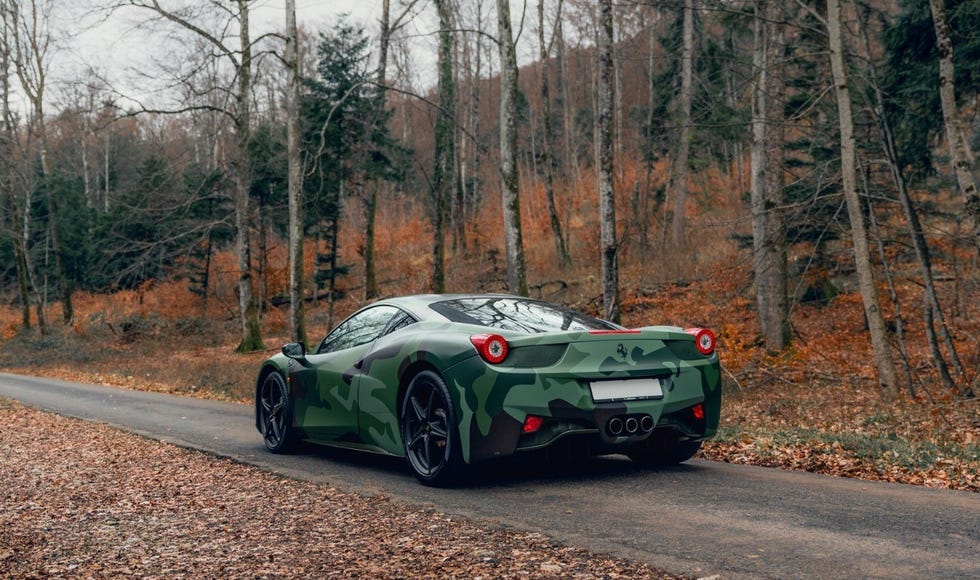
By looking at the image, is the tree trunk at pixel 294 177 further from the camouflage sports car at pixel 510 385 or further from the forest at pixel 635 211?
the camouflage sports car at pixel 510 385

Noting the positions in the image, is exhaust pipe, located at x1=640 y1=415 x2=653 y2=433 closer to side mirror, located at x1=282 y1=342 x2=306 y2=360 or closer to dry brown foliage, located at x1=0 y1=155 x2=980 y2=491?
dry brown foliage, located at x1=0 y1=155 x2=980 y2=491

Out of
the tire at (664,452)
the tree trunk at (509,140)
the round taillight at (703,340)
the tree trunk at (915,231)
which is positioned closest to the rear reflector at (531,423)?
the tire at (664,452)

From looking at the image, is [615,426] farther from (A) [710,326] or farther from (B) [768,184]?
(A) [710,326]

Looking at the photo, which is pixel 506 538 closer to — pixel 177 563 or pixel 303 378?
pixel 177 563

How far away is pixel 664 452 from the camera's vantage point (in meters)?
6.91

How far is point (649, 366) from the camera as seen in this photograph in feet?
19.9

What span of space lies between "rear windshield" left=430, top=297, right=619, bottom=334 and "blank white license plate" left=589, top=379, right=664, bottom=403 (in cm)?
58

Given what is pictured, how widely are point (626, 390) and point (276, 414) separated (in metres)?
4.00

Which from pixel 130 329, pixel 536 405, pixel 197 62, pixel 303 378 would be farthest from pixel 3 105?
pixel 536 405

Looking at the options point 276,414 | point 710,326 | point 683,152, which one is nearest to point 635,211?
point 683,152

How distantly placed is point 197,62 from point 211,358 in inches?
426

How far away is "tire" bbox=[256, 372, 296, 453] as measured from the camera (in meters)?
8.26

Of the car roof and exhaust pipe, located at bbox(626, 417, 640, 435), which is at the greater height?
the car roof

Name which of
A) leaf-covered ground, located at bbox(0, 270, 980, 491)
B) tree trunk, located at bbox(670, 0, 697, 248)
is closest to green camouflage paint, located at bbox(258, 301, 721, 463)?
leaf-covered ground, located at bbox(0, 270, 980, 491)
